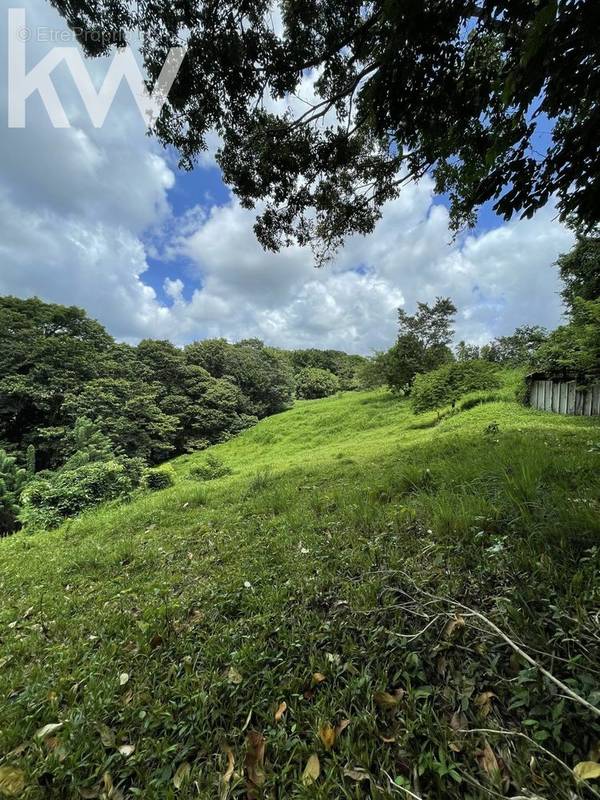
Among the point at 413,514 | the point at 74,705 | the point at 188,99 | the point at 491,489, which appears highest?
the point at 188,99

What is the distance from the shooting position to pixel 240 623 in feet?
7.29

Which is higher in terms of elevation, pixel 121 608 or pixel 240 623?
pixel 240 623

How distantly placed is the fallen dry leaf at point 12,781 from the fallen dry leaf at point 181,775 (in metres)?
0.67

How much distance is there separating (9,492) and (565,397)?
16296mm

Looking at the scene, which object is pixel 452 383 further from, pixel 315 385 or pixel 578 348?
pixel 315 385

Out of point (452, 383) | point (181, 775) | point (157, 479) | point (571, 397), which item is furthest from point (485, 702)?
point (452, 383)

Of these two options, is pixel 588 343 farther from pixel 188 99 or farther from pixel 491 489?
pixel 188 99

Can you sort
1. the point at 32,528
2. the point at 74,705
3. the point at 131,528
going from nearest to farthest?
the point at 74,705
the point at 131,528
the point at 32,528

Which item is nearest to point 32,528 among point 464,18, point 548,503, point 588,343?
point 548,503

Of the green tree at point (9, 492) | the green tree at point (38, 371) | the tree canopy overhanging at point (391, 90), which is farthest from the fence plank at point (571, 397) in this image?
the green tree at point (38, 371)

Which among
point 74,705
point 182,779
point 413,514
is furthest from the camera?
point 413,514

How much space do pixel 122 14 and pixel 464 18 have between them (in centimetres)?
344

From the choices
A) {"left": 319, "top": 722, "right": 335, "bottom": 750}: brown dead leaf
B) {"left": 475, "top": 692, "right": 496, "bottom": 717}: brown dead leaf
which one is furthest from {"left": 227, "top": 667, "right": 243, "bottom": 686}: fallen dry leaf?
{"left": 475, "top": 692, "right": 496, "bottom": 717}: brown dead leaf

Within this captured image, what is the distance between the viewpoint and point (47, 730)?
5.41ft
